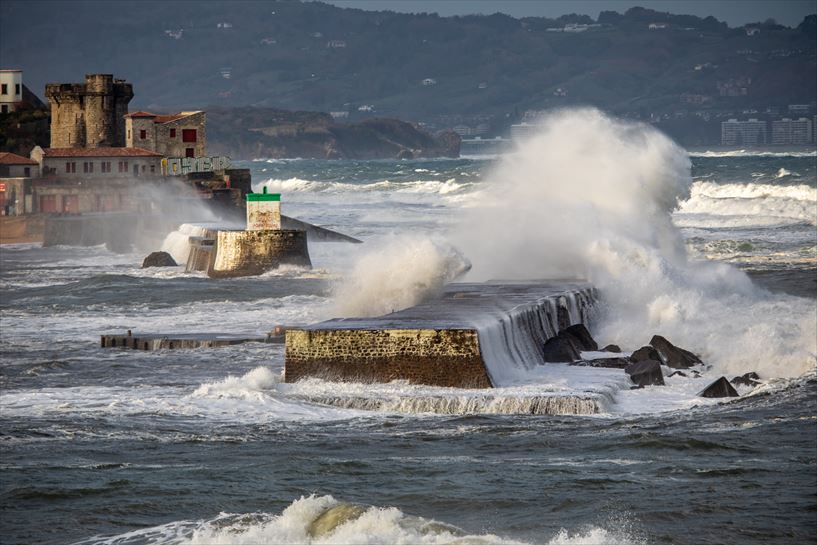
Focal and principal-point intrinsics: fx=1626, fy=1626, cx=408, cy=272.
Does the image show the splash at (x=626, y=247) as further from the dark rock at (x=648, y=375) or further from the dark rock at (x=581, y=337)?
the dark rock at (x=648, y=375)

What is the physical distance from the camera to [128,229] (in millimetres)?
46438

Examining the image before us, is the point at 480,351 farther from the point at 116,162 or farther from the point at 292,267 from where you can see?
the point at 116,162

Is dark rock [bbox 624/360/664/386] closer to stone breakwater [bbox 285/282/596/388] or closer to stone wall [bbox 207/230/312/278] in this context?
stone breakwater [bbox 285/282/596/388]

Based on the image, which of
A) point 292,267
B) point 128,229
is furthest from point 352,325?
point 128,229

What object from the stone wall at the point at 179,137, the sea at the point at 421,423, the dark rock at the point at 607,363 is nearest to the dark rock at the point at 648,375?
the sea at the point at 421,423

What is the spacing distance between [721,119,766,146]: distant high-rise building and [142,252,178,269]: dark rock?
489 feet

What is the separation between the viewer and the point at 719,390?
17.5m

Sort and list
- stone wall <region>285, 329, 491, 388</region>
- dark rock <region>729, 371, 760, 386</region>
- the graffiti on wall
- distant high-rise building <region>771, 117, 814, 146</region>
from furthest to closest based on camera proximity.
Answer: distant high-rise building <region>771, 117, 814, 146</region>
the graffiti on wall
dark rock <region>729, 371, 760, 386</region>
stone wall <region>285, 329, 491, 388</region>

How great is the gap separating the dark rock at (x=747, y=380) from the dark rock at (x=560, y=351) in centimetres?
208

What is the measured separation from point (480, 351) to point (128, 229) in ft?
101

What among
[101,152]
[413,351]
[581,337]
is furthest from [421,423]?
[101,152]

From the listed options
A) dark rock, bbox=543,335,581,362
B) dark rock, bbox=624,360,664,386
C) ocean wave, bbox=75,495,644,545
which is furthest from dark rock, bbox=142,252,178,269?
ocean wave, bbox=75,495,644,545

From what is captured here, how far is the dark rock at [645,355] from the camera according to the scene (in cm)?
1961

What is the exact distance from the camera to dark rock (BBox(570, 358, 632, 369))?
19.3 meters
